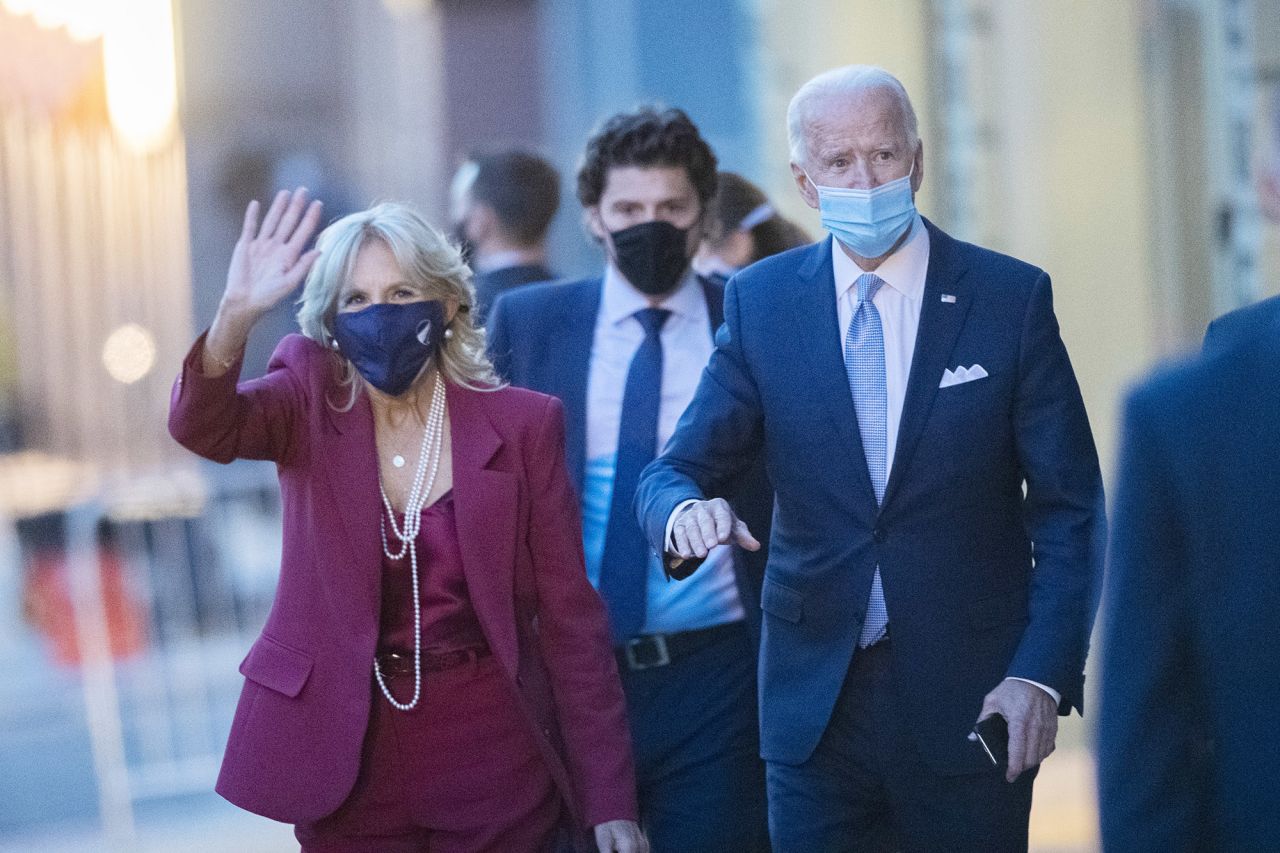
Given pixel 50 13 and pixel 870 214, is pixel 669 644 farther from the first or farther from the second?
pixel 50 13

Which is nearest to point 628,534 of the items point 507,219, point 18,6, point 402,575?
point 402,575

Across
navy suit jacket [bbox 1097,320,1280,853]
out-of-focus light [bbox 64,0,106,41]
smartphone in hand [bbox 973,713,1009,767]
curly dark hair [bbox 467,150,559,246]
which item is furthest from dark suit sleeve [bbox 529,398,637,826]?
out-of-focus light [bbox 64,0,106,41]

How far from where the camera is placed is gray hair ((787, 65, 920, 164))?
136 inches

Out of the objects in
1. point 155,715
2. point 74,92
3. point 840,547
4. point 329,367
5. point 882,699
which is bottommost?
point 155,715

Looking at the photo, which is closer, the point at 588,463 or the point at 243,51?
the point at 588,463

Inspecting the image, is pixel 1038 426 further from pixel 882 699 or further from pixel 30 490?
pixel 30 490

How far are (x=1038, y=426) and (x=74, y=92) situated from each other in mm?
8400

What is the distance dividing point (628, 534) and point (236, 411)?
111cm

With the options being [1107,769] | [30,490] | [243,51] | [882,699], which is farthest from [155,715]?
[243,51]

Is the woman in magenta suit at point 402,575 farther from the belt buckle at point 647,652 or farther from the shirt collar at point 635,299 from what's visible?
the shirt collar at point 635,299

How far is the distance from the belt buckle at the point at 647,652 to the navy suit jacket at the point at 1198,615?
1.92 m

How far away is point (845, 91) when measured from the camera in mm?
3443

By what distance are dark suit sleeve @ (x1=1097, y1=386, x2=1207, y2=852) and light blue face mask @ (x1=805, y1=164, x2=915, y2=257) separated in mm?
1103

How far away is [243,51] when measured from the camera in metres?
13.6
